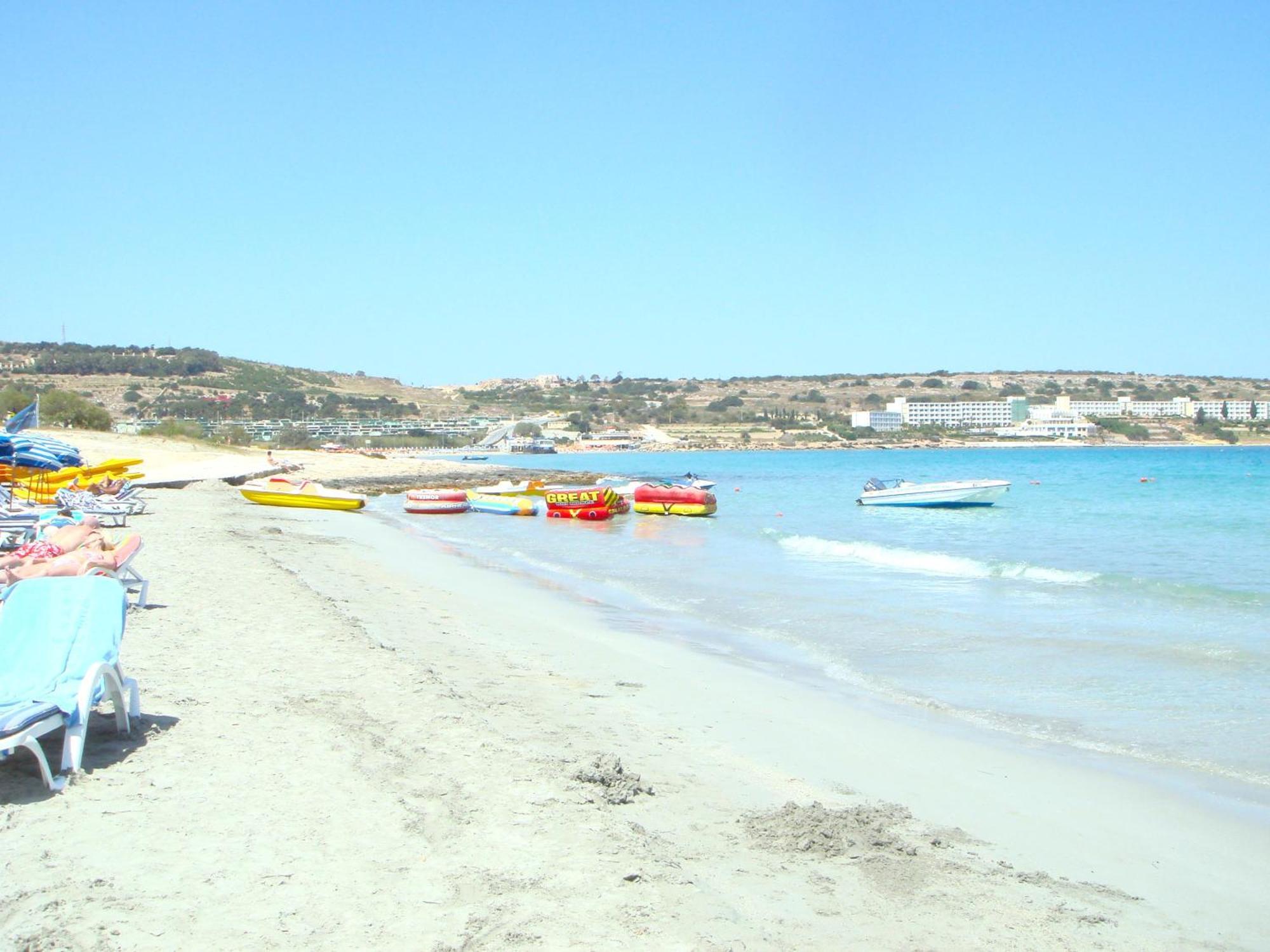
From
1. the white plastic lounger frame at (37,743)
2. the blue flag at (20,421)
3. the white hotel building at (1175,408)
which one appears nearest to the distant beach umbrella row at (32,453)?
the blue flag at (20,421)

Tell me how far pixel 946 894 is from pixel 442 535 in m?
22.4

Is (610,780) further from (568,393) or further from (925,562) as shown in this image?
(568,393)

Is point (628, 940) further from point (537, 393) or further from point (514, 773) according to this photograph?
point (537, 393)

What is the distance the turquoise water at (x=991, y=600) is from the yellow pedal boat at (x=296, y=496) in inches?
116

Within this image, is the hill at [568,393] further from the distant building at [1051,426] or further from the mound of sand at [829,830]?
the mound of sand at [829,830]

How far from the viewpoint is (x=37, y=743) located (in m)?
4.61

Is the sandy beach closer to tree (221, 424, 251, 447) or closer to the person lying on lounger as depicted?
the person lying on lounger

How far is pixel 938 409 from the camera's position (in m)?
144

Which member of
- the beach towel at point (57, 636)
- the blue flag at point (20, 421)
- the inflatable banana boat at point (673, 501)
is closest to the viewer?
the beach towel at point (57, 636)

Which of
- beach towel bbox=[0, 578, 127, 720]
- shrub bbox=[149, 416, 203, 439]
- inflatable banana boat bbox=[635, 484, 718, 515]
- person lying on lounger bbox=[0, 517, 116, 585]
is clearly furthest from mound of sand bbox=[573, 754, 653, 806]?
shrub bbox=[149, 416, 203, 439]

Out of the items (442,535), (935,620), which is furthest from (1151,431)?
(935,620)

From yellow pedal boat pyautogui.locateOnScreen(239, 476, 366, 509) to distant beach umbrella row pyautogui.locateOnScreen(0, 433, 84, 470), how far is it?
35.8 ft

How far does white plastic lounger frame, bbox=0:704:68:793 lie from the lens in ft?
14.2

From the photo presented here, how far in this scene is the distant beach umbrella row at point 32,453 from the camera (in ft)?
54.5
